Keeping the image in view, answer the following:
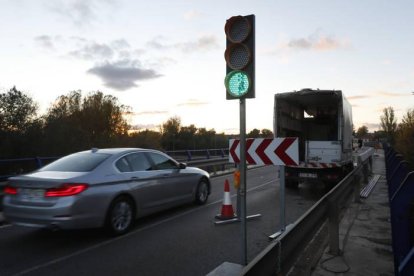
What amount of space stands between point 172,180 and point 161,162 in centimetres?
48

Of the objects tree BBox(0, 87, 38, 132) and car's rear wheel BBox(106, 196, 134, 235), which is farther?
tree BBox(0, 87, 38, 132)

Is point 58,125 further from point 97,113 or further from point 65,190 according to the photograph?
point 65,190

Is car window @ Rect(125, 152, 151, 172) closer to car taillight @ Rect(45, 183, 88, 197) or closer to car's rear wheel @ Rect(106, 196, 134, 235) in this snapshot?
car's rear wheel @ Rect(106, 196, 134, 235)

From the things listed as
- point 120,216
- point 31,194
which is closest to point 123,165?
point 120,216

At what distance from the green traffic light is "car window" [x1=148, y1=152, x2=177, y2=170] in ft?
12.3

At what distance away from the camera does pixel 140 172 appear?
313 inches

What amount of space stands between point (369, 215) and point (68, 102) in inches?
2591

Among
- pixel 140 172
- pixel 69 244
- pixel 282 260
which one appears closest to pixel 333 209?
pixel 282 260

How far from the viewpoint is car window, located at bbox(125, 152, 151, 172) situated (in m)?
7.91

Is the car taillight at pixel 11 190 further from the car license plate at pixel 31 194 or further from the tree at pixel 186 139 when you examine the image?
the tree at pixel 186 139

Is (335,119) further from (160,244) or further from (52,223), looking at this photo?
(52,223)

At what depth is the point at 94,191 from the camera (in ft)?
21.9

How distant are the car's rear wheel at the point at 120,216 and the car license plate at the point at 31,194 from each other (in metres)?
1.19

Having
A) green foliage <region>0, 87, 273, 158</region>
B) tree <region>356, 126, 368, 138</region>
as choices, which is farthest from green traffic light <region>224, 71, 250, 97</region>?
tree <region>356, 126, 368, 138</region>
